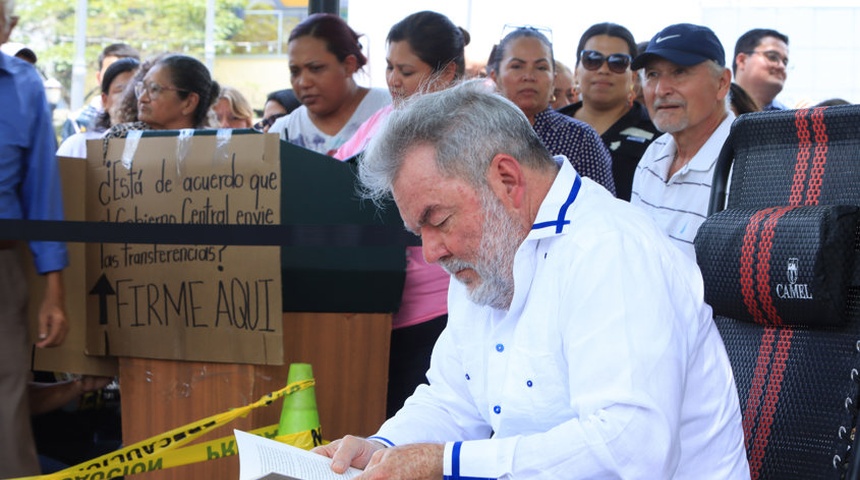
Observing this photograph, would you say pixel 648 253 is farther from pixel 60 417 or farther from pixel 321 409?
pixel 60 417

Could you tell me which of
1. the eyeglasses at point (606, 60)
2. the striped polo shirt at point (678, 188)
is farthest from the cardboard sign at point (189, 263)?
the eyeglasses at point (606, 60)

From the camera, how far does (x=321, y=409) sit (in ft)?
11.7

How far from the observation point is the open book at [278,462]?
195 cm

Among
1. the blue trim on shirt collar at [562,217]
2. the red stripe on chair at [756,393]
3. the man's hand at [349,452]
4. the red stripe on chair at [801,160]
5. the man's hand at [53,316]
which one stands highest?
the red stripe on chair at [801,160]

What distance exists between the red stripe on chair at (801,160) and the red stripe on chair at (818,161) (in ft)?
0.05

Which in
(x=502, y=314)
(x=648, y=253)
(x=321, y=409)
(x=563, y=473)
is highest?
(x=648, y=253)

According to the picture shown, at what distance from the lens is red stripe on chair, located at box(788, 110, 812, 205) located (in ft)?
7.51

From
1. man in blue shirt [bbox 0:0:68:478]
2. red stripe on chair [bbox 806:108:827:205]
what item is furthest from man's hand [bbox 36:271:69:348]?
red stripe on chair [bbox 806:108:827:205]

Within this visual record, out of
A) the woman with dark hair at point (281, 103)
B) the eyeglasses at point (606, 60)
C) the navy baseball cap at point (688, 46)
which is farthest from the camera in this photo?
the woman with dark hair at point (281, 103)

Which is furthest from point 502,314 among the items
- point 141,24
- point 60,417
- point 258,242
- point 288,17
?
point 288,17

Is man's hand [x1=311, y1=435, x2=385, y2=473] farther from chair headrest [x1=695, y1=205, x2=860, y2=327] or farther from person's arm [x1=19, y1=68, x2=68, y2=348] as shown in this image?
person's arm [x1=19, y1=68, x2=68, y2=348]

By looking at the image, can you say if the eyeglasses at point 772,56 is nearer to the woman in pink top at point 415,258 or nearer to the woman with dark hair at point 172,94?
the woman in pink top at point 415,258

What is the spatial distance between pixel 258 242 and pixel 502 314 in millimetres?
1363

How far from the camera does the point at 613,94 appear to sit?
482 cm
